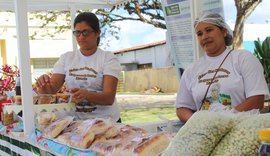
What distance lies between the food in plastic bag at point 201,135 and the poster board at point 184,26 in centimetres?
186

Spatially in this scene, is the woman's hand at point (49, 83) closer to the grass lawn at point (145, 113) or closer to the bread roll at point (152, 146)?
the bread roll at point (152, 146)

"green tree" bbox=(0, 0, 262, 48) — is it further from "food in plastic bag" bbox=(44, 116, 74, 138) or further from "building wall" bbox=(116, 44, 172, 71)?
"building wall" bbox=(116, 44, 172, 71)

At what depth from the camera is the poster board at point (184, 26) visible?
2820 millimetres

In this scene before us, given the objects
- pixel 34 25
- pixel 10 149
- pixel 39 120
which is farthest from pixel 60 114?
pixel 34 25

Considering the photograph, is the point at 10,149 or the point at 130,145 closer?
the point at 130,145

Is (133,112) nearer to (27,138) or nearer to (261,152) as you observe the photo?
(27,138)

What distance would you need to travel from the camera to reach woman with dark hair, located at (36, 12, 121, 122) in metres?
2.36

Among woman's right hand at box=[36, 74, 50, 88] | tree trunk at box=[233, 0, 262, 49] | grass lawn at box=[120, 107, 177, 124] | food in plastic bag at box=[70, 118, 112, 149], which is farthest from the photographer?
grass lawn at box=[120, 107, 177, 124]

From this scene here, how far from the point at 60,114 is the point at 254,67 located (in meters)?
1.14

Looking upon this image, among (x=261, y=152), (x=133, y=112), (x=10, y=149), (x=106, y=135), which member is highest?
(x=261, y=152)

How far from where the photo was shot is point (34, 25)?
47.2ft

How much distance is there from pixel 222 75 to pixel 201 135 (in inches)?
49.7

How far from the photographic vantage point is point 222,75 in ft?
7.07

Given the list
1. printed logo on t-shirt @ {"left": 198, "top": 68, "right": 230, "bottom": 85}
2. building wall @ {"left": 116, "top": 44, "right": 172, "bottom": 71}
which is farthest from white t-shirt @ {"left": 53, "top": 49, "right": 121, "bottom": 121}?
building wall @ {"left": 116, "top": 44, "right": 172, "bottom": 71}
